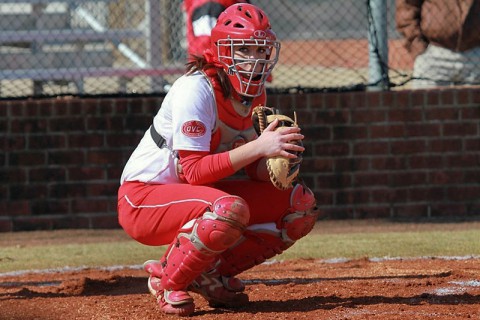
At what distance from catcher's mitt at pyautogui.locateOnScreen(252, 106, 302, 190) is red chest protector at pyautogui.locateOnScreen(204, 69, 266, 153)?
0.36 ft

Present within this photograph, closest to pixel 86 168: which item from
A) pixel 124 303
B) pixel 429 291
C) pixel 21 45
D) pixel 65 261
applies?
pixel 65 261

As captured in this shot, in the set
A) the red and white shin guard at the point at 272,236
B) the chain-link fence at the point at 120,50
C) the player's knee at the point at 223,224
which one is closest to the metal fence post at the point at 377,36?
the chain-link fence at the point at 120,50

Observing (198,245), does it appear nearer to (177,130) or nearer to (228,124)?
(177,130)

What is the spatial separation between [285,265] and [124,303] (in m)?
1.56

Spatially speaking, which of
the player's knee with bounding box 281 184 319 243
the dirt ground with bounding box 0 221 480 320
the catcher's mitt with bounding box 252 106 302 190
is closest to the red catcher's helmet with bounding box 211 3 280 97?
the catcher's mitt with bounding box 252 106 302 190

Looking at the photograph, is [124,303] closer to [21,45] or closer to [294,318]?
[294,318]

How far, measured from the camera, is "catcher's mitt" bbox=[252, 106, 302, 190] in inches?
171

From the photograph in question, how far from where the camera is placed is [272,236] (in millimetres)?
4688

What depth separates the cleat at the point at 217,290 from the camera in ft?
15.2

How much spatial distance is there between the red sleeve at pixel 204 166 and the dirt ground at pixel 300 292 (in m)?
0.63

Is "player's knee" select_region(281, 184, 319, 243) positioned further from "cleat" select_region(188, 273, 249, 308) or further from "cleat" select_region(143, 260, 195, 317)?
Answer: "cleat" select_region(143, 260, 195, 317)

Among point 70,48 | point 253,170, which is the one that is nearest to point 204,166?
point 253,170

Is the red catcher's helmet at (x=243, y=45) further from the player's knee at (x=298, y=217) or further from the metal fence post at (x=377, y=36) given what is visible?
the metal fence post at (x=377, y=36)

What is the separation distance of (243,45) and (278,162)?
59 cm
